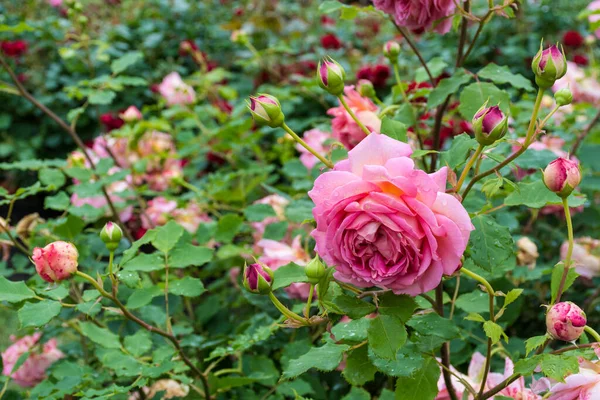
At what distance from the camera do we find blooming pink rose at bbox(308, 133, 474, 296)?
613 mm

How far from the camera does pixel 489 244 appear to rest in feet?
2.36

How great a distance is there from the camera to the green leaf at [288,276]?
0.72 meters

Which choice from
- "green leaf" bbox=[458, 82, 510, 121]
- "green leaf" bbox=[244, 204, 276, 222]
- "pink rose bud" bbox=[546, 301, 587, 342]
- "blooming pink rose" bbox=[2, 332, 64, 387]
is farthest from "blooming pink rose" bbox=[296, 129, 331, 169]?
"pink rose bud" bbox=[546, 301, 587, 342]

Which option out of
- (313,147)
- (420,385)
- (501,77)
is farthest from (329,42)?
(420,385)

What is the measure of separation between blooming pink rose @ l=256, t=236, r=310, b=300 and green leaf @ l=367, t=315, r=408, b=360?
19.6 inches

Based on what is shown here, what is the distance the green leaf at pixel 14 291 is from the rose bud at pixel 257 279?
306 millimetres

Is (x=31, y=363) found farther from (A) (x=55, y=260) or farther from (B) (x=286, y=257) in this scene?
(A) (x=55, y=260)

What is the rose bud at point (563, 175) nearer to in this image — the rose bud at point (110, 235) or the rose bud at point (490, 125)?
the rose bud at point (490, 125)

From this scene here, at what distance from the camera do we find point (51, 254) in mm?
754

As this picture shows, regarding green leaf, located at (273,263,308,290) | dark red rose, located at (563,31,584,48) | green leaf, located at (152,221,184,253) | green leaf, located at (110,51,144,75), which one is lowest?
dark red rose, located at (563,31,584,48)

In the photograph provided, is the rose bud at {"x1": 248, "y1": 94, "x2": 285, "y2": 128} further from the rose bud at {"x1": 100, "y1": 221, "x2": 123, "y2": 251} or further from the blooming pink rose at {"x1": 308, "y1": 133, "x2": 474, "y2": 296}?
the rose bud at {"x1": 100, "y1": 221, "x2": 123, "y2": 251}

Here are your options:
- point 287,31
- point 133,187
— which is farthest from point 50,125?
point 133,187

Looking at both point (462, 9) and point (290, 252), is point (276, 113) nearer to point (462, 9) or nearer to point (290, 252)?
point (462, 9)

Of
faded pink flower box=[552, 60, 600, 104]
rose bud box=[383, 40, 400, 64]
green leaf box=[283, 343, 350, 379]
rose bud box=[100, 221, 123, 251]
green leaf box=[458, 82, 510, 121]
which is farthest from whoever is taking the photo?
faded pink flower box=[552, 60, 600, 104]
